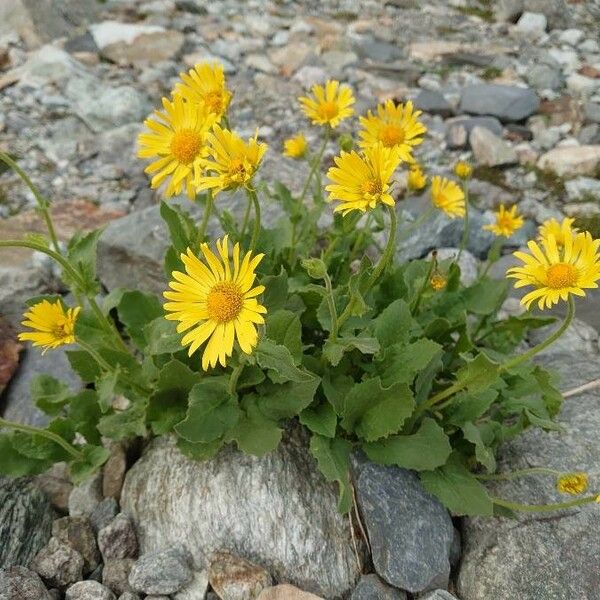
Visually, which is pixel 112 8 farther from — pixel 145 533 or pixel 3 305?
pixel 145 533

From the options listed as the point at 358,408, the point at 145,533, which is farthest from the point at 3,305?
the point at 358,408

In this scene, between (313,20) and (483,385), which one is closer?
(483,385)

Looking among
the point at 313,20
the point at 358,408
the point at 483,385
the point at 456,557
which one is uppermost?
the point at 483,385

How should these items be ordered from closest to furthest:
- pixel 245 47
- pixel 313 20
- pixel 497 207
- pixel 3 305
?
pixel 3 305 < pixel 497 207 < pixel 245 47 < pixel 313 20

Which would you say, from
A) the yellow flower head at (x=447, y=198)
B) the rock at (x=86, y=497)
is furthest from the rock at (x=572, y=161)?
the rock at (x=86, y=497)

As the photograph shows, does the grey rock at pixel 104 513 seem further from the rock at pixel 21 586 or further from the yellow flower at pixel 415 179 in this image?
the yellow flower at pixel 415 179

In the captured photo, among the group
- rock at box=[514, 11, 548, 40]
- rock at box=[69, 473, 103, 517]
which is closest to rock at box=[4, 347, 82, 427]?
rock at box=[69, 473, 103, 517]

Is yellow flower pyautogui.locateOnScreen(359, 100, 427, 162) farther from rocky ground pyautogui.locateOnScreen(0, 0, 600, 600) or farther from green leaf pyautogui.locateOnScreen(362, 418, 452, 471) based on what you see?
rocky ground pyautogui.locateOnScreen(0, 0, 600, 600)

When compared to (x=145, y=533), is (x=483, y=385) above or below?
above
